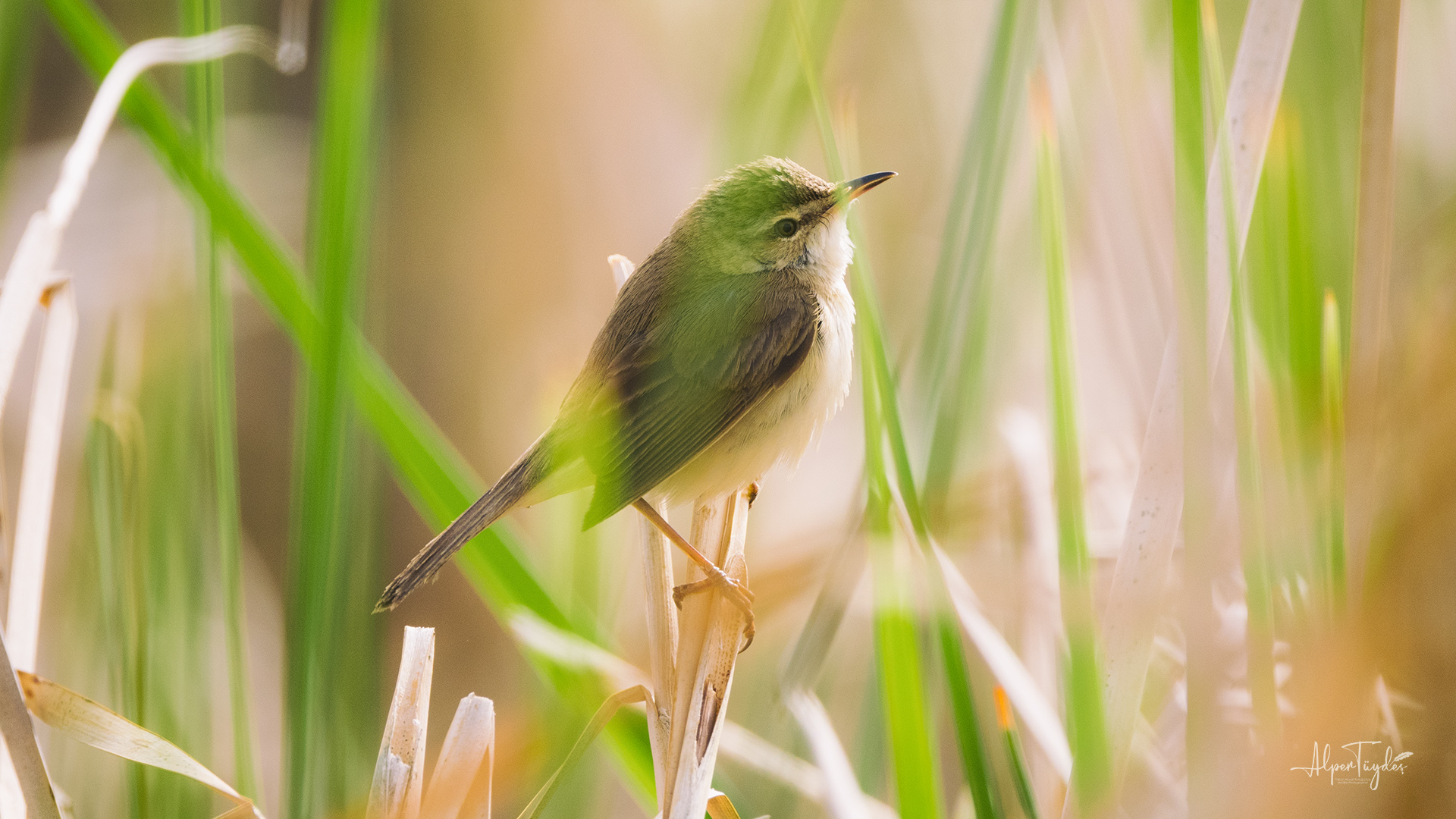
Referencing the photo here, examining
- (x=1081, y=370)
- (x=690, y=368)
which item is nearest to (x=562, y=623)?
(x=690, y=368)

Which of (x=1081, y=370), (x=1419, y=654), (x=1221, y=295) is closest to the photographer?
(x=1419, y=654)

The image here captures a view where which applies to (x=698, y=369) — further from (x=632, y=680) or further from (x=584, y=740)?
(x=584, y=740)

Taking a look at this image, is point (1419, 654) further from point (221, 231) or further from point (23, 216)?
point (23, 216)

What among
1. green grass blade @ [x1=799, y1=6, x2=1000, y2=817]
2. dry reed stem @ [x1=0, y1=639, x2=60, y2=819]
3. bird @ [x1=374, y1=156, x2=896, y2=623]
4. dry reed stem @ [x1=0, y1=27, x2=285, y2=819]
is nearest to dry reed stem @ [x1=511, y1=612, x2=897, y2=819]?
bird @ [x1=374, y1=156, x2=896, y2=623]

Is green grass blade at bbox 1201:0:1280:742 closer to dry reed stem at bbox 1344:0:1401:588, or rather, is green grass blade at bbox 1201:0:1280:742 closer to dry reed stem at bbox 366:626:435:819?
dry reed stem at bbox 1344:0:1401:588

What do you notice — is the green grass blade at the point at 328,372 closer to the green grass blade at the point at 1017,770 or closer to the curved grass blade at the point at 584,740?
the curved grass blade at the point at 584,740

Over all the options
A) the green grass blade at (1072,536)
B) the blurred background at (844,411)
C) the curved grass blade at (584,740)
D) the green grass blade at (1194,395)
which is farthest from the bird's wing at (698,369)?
the green grass blade at (1194,395)

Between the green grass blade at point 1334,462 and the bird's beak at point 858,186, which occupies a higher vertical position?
the bird's beak at point 858,186
